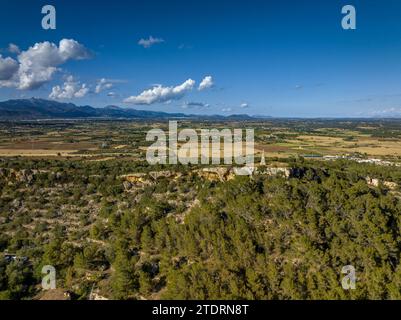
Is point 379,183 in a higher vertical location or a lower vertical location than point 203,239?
higher

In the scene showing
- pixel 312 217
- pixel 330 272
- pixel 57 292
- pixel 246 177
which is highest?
pixel 246 177

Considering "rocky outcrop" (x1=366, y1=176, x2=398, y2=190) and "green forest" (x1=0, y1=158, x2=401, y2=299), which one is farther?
"rocky outcrop" (x1=366, y1=176, x2=398, y2=190)

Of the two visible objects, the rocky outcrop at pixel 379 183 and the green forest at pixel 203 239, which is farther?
the rocky outcrop at pixel 379 183

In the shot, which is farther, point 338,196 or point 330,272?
point 338,196

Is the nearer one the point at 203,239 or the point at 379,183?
the point at 203,239

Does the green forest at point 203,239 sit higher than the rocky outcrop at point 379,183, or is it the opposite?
the rocky outcrop at point 379,183

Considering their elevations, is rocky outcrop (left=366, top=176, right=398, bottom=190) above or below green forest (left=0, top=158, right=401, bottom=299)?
above
